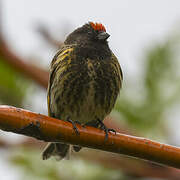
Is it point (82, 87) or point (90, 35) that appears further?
point (90, 35)

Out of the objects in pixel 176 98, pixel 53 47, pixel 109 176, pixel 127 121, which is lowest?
pixel 109 176

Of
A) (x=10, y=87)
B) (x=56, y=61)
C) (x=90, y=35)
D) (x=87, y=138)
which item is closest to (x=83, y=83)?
(x=56, y=61)

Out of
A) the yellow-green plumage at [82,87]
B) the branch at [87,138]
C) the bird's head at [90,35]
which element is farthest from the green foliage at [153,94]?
the branch at [87,138]

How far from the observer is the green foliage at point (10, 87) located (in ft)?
11.1

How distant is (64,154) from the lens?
370 cm

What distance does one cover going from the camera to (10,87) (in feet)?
11.3

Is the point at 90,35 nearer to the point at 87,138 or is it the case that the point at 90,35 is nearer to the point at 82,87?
the point at 82,87

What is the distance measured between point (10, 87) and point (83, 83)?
1.98ft

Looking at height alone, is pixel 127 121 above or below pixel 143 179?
above

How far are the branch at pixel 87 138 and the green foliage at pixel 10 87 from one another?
1.24 m

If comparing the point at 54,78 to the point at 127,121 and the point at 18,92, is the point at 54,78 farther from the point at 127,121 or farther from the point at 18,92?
the point at 127,121

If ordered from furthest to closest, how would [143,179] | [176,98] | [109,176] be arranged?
[176,98] → [109,176] → [143,179]

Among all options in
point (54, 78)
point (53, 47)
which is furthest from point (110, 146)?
Answer: point (53, 47)

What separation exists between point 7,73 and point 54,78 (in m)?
0.47
